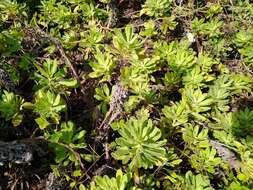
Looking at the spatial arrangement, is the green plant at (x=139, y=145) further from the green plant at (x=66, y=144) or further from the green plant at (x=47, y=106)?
the green plant at (x=47, y=106)

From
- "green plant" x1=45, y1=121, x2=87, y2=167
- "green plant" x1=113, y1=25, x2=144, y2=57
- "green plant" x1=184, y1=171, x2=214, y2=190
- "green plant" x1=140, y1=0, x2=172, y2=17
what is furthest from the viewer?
"green plant" x1=140, y1=0, x2=172, y2=17

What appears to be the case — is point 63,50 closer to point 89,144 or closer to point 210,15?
point 89,144

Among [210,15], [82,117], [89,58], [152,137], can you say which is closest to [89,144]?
[82,117]

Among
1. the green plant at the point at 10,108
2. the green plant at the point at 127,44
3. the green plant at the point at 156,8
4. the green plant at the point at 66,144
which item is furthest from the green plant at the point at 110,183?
the green plant at the point at 156,8

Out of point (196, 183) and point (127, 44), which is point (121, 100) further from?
point (196, 183)

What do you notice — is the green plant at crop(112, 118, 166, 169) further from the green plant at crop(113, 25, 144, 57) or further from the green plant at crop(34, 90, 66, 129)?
the green plant at crop(113, 25, 144, 57)

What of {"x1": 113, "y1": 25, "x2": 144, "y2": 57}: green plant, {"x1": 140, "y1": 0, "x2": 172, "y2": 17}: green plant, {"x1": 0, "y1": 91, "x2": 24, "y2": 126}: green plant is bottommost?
{"x1": 0, "y1": 91, "x2": 24, "y2": 126}: green plant

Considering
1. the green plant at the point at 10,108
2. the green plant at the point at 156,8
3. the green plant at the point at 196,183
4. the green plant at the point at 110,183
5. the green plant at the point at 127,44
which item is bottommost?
the green plant at the point at 196,183

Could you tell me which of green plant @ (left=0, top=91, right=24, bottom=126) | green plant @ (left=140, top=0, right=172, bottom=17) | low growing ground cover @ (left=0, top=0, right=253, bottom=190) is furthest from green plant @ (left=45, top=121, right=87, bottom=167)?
green plant @ (left=140, top=0, right=172, bottom=17)
